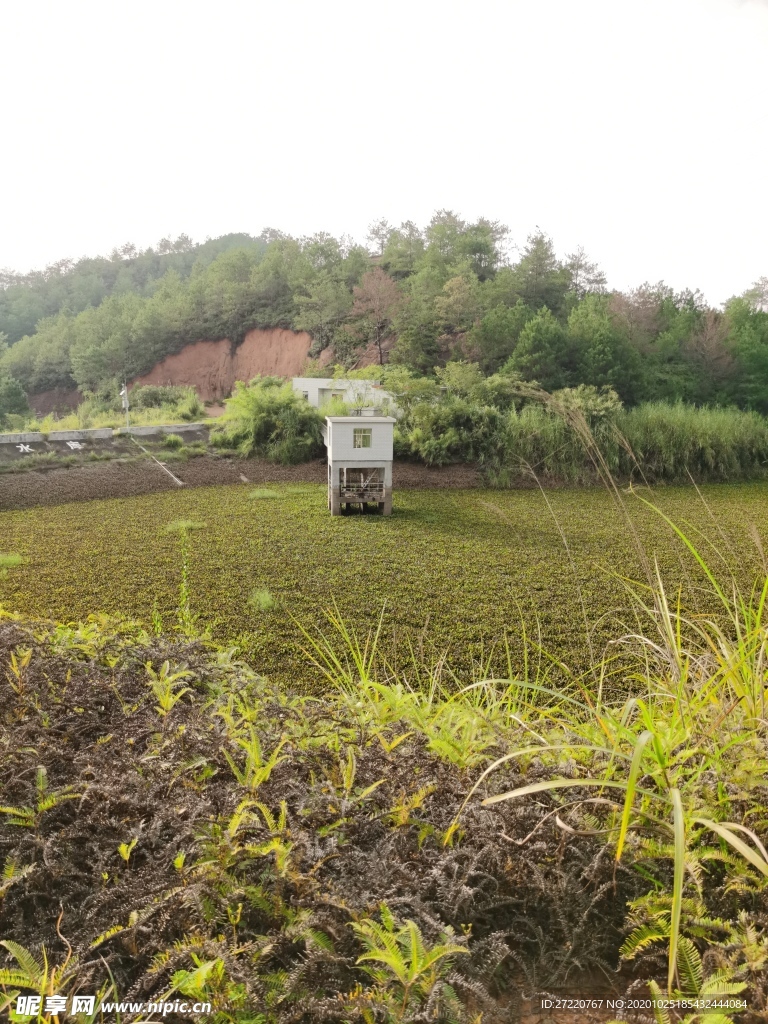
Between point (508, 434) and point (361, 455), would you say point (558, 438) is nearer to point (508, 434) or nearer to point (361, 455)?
point (508, 434)

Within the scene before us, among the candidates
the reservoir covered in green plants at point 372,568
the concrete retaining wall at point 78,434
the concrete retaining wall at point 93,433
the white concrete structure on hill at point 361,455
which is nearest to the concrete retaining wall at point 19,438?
the concrete retaining wall at point 93,433

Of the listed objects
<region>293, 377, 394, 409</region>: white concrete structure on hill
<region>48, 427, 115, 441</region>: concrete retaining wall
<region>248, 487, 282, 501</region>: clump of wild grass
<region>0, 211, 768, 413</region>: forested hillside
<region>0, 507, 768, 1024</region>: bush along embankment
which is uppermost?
<region>0, 211, 768, 413</region>: forested hillside

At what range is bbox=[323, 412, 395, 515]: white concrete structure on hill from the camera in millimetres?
5984

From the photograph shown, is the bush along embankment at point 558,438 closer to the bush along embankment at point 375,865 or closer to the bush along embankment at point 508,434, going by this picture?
the bush along embankment at point 508,434

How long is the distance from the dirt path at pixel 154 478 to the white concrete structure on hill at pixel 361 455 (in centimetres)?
142

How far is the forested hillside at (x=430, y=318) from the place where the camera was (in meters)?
11.2

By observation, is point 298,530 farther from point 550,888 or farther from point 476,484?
point 550,888

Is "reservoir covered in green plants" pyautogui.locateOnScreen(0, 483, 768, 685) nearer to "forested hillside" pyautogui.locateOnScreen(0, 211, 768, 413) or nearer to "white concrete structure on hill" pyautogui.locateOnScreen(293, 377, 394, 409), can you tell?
"white concrete structure on hill" pyautogui.locateOnScreen(293, 377, 394, 409)

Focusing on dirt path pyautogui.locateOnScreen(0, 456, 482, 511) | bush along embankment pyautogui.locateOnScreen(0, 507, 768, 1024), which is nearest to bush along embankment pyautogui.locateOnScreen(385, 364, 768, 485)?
dirt path pyautogui.locateOnScreen(0, 456, 482, 511)

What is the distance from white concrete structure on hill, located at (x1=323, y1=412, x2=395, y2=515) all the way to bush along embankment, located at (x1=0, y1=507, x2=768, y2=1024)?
4.63 metres

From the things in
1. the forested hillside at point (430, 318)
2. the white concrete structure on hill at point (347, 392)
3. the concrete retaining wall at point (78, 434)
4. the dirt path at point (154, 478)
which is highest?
the forested hillside at point (430, 318)

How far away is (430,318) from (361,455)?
7531mm

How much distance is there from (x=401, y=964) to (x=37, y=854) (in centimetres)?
59

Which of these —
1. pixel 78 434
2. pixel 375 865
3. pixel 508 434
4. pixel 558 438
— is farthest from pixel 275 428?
pixel 375 865
